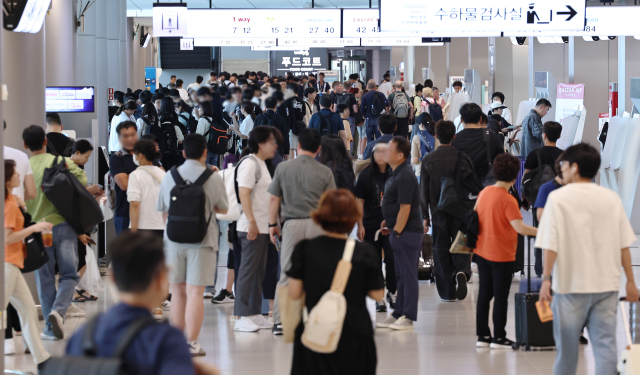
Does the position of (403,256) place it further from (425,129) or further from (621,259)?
(425,129)

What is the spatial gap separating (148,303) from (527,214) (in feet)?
32.8

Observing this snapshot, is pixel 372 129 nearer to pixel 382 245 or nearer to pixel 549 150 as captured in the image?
pixel 549 150

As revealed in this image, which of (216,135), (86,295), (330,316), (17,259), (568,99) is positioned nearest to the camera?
(330,316)

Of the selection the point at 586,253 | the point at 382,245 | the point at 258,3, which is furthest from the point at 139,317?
the point at 258,3

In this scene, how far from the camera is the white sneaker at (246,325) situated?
5.61 meters

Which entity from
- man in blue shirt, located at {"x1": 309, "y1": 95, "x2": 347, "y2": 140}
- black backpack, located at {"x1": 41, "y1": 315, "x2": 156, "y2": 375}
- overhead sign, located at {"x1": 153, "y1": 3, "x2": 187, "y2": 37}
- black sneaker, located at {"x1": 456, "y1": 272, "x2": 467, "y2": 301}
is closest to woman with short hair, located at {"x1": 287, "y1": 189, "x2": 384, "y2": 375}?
black backpack, located at {"x1": 41, "y1": 315, "x2": 156, "y2": 375}

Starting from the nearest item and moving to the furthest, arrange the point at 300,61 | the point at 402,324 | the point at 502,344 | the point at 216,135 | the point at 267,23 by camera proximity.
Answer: the point at 502,344, the point at 402,324, the point at 216,135, the point at 267,23, the point at 300,61

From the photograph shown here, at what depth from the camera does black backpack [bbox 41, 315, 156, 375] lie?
1.77 meters

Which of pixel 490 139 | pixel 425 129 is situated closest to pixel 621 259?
pixel 490 139

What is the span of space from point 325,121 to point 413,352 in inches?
235

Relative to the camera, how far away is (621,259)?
145 inches

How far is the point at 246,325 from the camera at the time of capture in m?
5.61

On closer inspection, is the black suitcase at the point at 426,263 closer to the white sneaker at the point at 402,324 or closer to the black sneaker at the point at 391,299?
the black sneaker at the point at 391,299

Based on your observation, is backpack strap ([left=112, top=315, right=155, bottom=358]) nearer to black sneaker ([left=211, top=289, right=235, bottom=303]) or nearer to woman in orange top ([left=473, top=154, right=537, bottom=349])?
woman in orange top ([left=473, top=154, right=537, bottom=349])
